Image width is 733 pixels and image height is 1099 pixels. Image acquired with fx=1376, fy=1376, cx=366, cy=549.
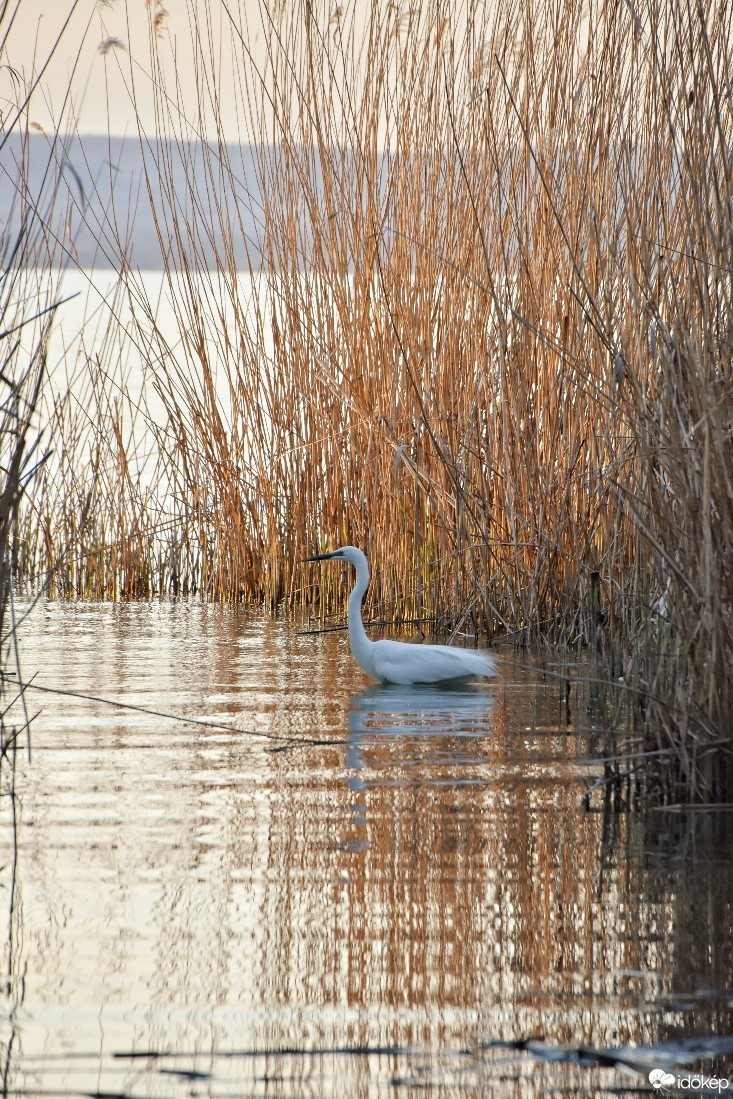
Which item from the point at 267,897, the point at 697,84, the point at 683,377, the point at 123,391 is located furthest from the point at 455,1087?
the point at 123,391

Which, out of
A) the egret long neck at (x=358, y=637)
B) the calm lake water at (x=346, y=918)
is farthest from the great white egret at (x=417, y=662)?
the calm lake water at (x=346, y=918)

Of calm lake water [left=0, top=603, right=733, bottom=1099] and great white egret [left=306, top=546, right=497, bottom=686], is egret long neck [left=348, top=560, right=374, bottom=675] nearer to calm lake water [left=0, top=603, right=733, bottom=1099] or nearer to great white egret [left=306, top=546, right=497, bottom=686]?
great white egret [left=306, top=546, right=497, bottom=686]

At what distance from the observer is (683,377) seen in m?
2.68

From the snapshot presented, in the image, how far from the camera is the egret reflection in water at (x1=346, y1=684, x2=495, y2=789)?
10.0ft

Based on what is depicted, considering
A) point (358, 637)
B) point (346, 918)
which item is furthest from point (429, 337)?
point (346, 918)

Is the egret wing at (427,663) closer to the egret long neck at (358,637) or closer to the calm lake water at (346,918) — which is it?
the egret long neck at (358,637)

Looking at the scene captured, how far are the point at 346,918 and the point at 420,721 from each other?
1.76 m

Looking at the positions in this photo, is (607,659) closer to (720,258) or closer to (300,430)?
(720,258)

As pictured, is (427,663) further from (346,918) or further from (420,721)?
(346,918)

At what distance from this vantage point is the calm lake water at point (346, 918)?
146cm

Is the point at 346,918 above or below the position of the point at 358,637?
below

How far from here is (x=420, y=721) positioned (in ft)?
11.9

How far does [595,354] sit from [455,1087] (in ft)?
Answer: 10.2

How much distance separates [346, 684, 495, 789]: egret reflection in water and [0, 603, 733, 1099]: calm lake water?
0.02 metres
